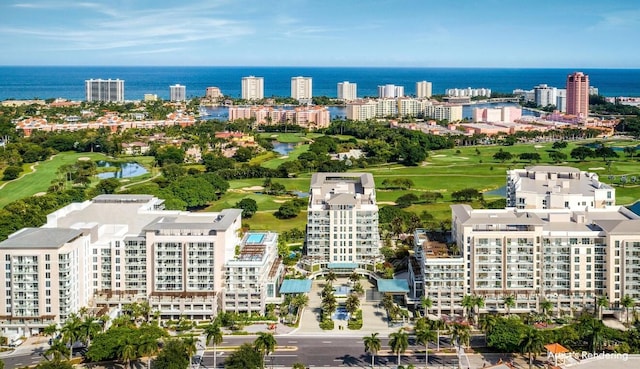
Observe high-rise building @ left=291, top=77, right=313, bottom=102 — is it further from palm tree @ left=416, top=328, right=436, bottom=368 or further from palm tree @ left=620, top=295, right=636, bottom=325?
palm tree @ left=416, top=328, right=436, bottom=368

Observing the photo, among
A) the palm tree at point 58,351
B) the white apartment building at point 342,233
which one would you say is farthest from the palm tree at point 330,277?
the palm tree at point 58,351

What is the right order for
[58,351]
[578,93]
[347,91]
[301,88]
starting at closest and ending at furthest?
[58,351] < [578,93] < [347,91] < [301,88]

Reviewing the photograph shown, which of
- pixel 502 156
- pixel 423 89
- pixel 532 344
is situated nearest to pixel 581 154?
pixel 502 156

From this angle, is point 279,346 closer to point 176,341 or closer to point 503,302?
point 176,341

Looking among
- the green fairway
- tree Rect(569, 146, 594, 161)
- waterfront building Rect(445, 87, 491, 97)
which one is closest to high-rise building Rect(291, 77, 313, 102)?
waterfront building Rect(445, 87, 491, 97)

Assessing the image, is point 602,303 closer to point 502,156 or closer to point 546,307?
point 546,307

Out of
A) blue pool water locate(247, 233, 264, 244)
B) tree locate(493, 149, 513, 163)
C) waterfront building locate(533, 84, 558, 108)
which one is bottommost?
blue pool water locate(247, 233, 264, 244)
